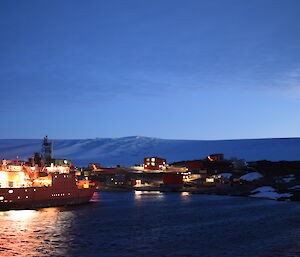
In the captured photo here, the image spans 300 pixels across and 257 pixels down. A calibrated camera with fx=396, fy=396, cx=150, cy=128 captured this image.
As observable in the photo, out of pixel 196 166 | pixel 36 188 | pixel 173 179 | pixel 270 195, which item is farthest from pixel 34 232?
pixel 196 166

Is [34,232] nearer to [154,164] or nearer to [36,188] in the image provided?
[36,188]

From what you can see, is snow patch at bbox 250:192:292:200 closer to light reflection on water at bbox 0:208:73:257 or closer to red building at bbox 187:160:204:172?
light reflection on water at bbox 0:208:73:257

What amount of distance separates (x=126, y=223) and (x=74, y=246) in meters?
13.6

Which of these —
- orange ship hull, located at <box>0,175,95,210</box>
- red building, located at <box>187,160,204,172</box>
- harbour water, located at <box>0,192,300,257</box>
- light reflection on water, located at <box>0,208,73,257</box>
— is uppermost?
red building, located at <box>187,160,204,172</box>

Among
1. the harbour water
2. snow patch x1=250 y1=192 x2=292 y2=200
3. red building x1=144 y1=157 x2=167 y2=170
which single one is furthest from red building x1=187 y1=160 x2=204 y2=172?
the harbour water

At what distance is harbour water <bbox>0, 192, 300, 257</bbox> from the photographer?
3030cm

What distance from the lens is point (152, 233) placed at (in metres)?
38.3

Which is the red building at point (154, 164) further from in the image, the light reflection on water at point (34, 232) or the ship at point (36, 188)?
the light reflection on water at point (34, 232)

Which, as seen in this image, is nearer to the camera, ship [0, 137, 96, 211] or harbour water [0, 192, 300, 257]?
harbour water [0, 192, 300, 257]

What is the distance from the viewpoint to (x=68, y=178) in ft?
222

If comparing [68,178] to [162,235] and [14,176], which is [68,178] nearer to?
[14,176]

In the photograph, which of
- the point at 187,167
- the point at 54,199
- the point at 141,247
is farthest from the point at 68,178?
the point at 187,167

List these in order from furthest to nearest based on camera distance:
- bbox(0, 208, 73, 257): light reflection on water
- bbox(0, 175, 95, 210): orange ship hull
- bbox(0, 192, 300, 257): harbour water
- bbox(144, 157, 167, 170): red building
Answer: bbox(144, 157, 167, 170): red building → bbox(0, 175, 95, 210): orange ship hull → bbox(0, 208, 73, 257): light reflection on water → bbox(0, 192, 300, 257): harbour water

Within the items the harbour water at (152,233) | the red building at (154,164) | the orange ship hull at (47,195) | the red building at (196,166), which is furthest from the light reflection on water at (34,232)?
the red building at (196,166)
